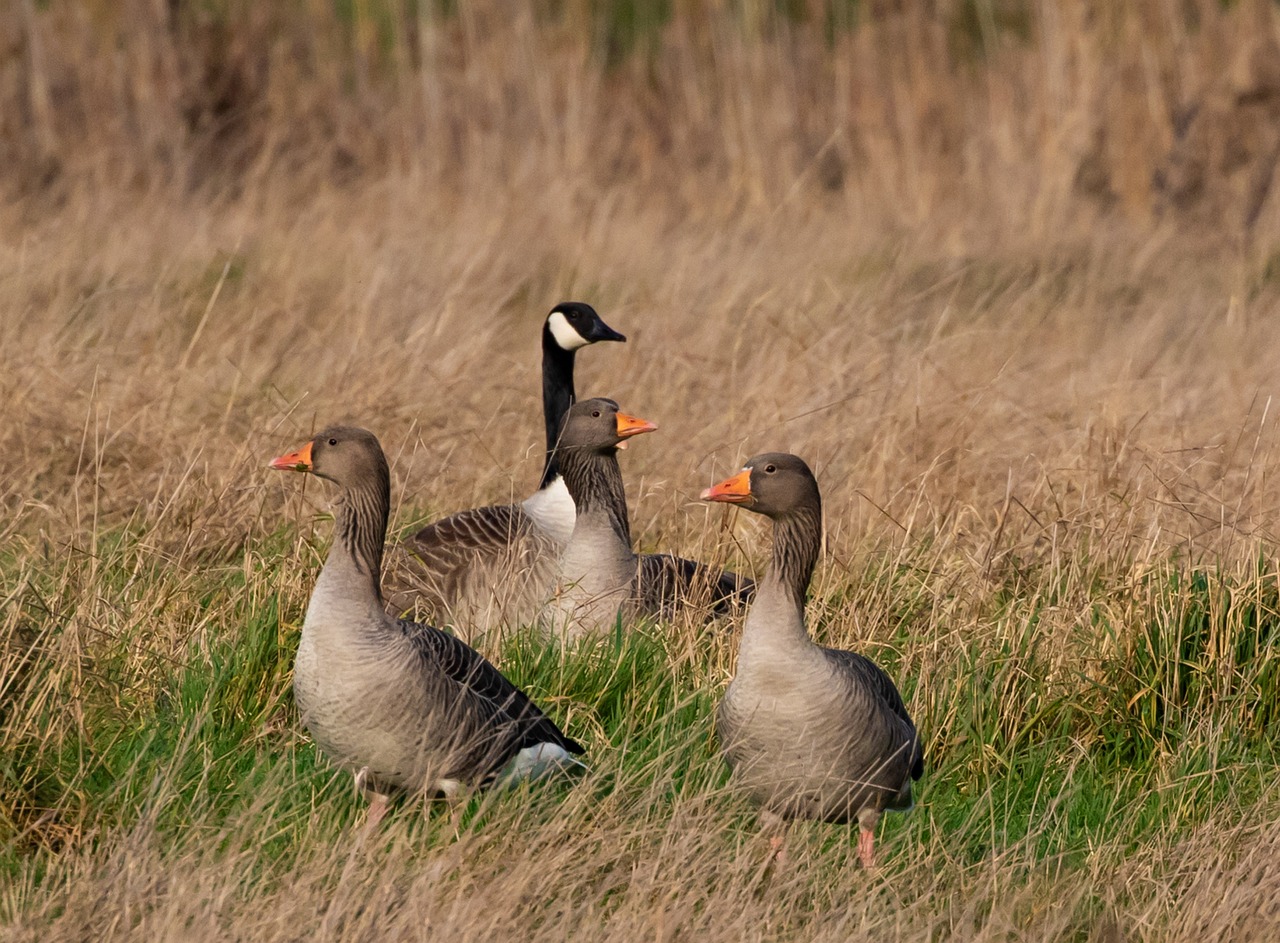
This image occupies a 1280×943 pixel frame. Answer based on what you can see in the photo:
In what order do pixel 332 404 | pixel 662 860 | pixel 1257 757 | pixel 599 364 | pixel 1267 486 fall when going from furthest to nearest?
pixel 599 364 → pixel 332 404 → pixel 1267 486 → pixel 1257 757 → pixel 662 860

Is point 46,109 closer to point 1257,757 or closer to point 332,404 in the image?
point 332,404

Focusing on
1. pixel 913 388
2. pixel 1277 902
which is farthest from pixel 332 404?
pixel 1277 902

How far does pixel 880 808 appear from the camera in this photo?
4.27 m

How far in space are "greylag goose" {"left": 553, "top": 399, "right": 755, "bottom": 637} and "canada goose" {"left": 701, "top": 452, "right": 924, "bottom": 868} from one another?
107 centimetres

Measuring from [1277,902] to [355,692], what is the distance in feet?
6.69

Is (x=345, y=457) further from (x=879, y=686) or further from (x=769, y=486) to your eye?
(x=879, y=686)

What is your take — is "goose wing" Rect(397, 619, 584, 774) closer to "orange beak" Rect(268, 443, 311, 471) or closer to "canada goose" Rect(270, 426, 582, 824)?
"canada goose" Rect(270, 426, 582, 824)

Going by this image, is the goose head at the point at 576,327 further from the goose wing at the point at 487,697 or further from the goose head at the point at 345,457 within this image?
the goose wing at the point at 487,697

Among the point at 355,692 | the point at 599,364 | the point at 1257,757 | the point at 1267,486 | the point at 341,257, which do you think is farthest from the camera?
the point at 341,257

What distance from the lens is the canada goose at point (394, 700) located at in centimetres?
413

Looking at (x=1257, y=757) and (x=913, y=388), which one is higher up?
(x=913, y=388)

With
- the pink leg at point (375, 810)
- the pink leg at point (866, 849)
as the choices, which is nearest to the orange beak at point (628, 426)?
the pink leg at point (375, 810)

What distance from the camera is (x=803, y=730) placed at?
415 cm

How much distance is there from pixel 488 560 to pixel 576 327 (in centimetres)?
179
